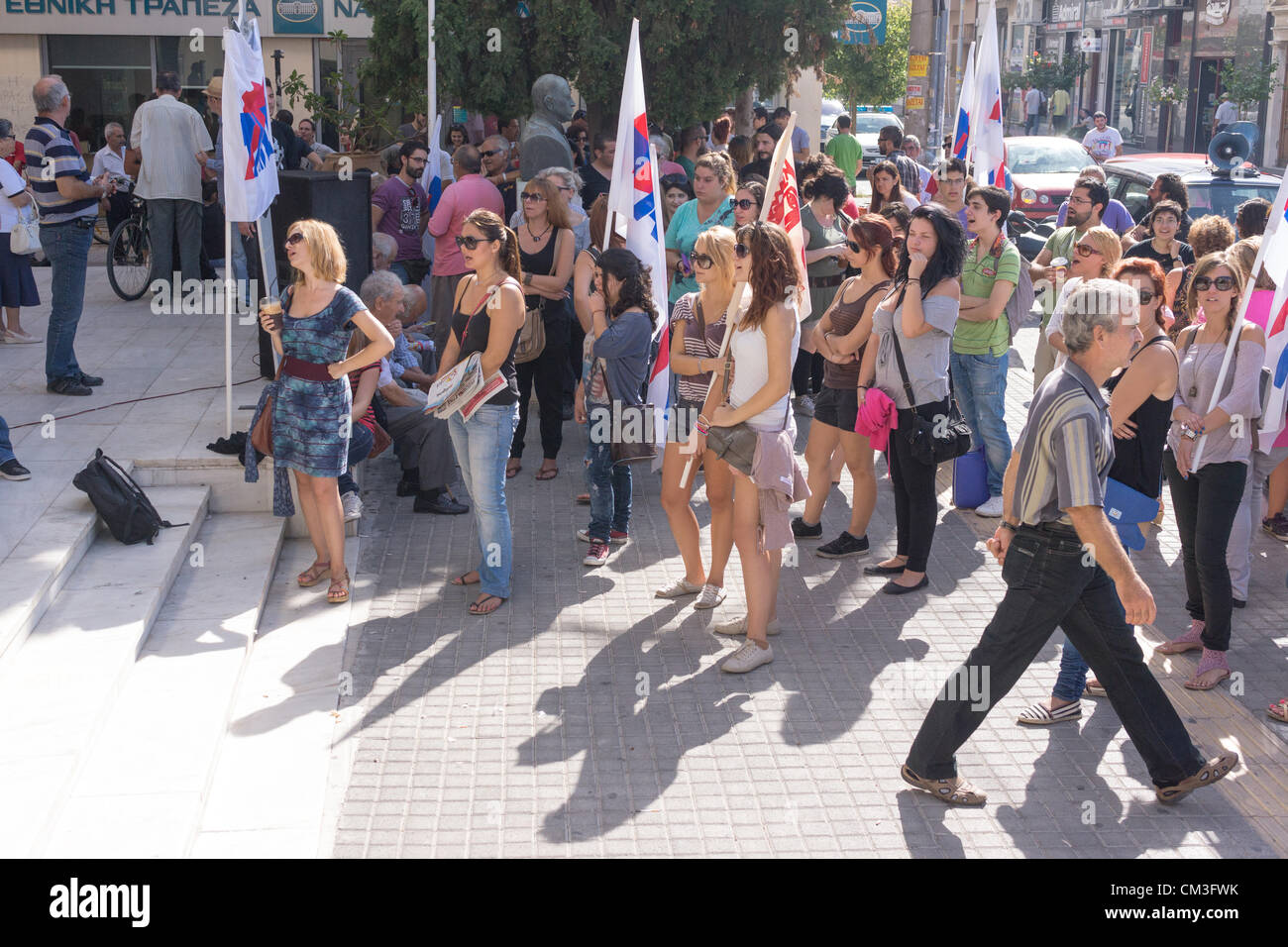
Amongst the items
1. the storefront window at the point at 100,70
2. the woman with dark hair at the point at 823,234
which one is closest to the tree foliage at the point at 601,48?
the woman with dark hair at the point at 823,234

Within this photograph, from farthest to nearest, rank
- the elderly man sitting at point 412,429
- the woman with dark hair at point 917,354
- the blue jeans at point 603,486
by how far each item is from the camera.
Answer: the elderly man sitting at point 412,429, the blue jeans at point 603,486, the woman with dark hair at point 917,354

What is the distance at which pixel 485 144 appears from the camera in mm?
10766

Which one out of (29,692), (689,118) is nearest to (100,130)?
(689,118)

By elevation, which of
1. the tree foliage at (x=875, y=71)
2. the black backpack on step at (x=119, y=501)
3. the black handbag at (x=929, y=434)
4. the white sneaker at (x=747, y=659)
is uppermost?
the tree foliage at (x=875, y=71)

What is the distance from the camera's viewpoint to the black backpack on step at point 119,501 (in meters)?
6.59

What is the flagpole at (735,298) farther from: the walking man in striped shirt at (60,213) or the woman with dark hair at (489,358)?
A: the walking man in striped shirt at (60,213)

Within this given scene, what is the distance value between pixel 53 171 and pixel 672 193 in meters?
4.11

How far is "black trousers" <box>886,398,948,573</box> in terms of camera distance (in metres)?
6.77

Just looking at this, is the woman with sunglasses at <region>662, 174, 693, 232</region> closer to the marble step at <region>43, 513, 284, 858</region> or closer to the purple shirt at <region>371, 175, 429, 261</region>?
the purple shirt at <region>371, 175, 429, 261</region>

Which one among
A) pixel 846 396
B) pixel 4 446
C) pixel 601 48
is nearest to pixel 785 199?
→ pixel 846 396

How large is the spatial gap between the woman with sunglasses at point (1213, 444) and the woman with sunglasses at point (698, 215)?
11.4 feet

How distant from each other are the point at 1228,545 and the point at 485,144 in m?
6.63

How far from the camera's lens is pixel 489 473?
6.47 metres

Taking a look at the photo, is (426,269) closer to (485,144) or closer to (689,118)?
(485,144)
